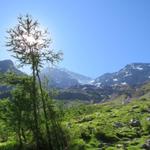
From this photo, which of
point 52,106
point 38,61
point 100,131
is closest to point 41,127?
point 52,106

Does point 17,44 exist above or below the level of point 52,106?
above

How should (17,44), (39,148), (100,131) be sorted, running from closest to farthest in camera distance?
(17,44) < (39,148) < (100,131)

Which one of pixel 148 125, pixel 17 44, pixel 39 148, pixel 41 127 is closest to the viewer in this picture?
pixel 17 44

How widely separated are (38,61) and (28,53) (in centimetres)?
196

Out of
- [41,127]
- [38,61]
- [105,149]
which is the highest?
[38,61]

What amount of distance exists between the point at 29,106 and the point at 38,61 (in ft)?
33.8

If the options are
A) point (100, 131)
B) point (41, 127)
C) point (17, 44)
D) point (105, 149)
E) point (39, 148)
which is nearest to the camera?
point (17, 44)

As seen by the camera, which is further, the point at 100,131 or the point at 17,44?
the point at 100,131

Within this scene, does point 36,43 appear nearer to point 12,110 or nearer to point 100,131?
point 12,110

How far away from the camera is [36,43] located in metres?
52.5

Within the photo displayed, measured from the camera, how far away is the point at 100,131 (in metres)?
91.8

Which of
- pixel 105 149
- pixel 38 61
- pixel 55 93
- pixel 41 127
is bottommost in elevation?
pixel 105 149

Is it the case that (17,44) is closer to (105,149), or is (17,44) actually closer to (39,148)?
(39,148)

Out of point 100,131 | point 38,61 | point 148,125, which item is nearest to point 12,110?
point 38,61
